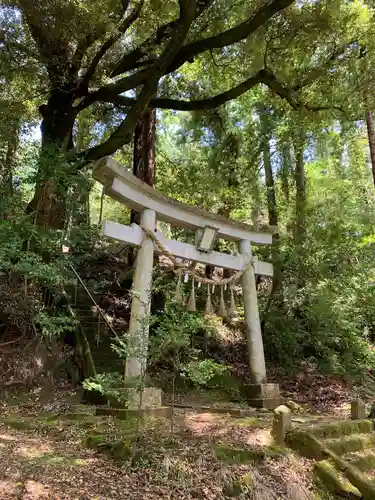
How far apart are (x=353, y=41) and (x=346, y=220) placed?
432 centimetres

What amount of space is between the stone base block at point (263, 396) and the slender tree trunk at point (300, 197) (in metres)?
3.60

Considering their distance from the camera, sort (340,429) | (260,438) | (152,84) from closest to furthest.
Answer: (260,438), (340,429), (152,84)

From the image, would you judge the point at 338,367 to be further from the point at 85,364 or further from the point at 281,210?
the point at 85,364

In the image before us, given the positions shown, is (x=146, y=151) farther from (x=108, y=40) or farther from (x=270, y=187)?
(x=270, y=187)

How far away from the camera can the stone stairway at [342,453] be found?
148 inches

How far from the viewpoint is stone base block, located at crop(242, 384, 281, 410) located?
698 cm

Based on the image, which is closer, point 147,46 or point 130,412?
point 130,412

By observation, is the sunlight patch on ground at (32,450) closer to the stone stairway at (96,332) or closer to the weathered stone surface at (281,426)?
the weathered stone surface at (281,426)

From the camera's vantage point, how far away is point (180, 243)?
6.99 metres

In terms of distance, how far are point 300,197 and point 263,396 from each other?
5.18 m

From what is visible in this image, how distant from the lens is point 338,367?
29.9 ft

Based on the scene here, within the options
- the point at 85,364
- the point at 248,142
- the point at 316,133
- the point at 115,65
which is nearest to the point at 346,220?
the point at 316,133

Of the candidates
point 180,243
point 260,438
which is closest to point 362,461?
point 260,438

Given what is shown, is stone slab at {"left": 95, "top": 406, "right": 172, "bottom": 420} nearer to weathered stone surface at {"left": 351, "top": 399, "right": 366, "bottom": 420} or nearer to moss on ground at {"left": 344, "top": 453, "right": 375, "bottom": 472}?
moss on ground at {"left": 344, "top": 453, "right": 375, "bottom": 472}
